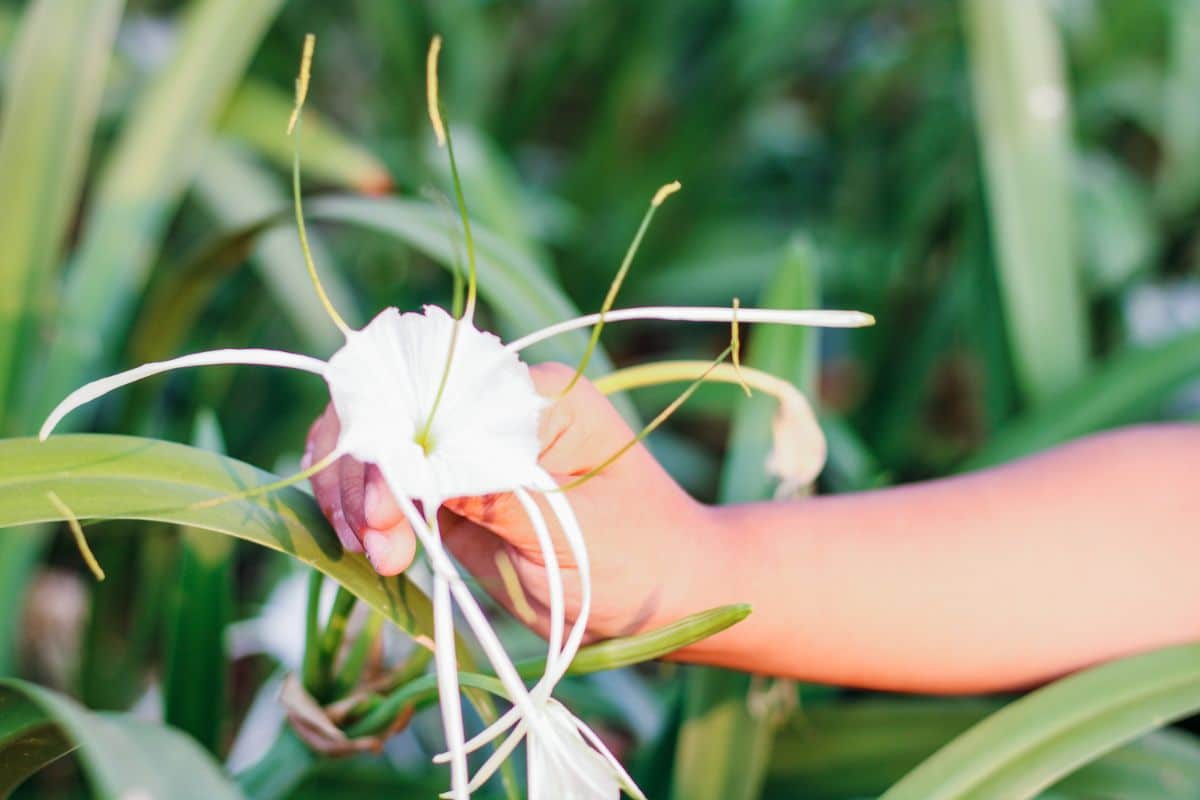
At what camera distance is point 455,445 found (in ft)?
0.97

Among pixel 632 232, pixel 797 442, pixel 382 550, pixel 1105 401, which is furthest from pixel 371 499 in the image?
pixel 632 232

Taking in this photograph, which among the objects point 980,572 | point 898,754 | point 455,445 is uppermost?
point 455,445

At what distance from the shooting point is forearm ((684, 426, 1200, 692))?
16.9 inches

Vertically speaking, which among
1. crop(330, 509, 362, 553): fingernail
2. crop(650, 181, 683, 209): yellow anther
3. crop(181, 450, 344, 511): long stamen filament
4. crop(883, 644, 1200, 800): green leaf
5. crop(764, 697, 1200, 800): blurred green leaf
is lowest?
crop(764, 697, 1200, 800): blurred green leaf

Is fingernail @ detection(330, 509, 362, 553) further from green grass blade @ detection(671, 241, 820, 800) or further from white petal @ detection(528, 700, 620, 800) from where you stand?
green grass blade @ detection(671, 241, 820, 800)

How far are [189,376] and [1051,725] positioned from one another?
0.77 m

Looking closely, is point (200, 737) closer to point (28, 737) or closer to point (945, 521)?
point (28, 737)

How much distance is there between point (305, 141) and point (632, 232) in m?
0.47

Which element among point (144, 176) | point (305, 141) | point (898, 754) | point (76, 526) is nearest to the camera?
point (76, 526)

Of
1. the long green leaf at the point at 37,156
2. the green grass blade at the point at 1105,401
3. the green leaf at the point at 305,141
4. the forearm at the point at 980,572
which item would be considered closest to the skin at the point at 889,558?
the forearm at the point at 980,572

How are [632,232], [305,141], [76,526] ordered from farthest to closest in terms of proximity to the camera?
1. [632,232]
2. [305,141]
3. [76,526]

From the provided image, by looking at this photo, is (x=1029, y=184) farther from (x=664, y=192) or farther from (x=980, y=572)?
(x=664, y=192)

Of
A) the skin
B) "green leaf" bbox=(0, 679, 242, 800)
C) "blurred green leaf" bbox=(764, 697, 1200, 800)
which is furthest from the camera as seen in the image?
"blurred green leaf" bbox=(764, 697, 1200, 800)

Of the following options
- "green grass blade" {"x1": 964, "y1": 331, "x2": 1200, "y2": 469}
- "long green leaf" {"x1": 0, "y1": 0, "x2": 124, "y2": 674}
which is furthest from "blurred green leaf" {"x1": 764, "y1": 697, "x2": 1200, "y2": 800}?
"long green leaf" {"x1": 0, "y1": 0, "x2": 124, "y2": 674}
